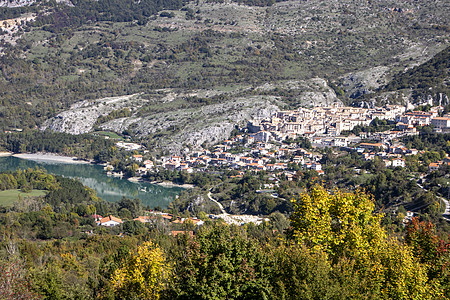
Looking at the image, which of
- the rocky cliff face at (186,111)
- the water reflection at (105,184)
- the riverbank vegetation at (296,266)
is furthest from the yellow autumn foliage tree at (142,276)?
the rocky cliff face at (186,111)

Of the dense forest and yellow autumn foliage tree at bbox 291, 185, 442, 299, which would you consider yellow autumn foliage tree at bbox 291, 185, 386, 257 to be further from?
the dense forest

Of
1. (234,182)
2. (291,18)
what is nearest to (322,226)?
(234,182)

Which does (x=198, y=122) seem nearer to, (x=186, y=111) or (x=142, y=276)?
(x=186, y=111)

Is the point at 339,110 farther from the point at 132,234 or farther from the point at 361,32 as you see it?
the point at 132,234

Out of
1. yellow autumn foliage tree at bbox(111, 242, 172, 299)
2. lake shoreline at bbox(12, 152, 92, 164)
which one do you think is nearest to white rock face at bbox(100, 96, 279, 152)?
lake shoreline at bbox(12, 152, 92, 164)

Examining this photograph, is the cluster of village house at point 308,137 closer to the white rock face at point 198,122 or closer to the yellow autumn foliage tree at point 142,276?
the white rock face at point 198,122

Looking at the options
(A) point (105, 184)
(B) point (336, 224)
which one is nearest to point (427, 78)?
(A) point (105, 184)
